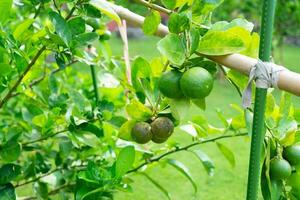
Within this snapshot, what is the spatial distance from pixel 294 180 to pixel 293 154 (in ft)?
0.13

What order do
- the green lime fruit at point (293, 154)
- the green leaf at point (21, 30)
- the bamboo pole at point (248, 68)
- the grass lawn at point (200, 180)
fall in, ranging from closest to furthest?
the bamboo pole at point (248, 68)
the green lime fruit at point (293, 154)
the green leaf at point (21, 30)
the grass lawn at point (200, 180)

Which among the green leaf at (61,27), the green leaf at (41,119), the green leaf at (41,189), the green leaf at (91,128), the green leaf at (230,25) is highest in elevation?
the green leaf at (230,25)

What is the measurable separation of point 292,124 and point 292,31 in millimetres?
5263

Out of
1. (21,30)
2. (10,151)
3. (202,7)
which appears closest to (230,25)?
(202,7)

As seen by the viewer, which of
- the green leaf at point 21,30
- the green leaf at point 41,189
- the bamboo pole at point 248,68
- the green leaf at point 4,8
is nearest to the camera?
the bamboo pole at point 248,68

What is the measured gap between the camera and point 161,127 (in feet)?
2.48

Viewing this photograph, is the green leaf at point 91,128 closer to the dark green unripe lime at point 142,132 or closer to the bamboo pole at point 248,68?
the dark green unripe lime at point 142,132

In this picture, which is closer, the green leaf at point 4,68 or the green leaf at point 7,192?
the green leaf at point 4,68

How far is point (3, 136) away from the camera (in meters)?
1.06

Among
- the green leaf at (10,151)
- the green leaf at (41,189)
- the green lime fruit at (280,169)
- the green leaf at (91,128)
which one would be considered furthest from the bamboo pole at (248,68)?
the green leaf at (41,189)

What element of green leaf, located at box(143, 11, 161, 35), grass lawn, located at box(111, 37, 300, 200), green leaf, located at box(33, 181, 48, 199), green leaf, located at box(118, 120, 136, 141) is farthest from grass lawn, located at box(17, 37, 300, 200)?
green leaf, located at box(143, 11, 161, 35)

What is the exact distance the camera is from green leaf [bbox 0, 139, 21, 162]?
3.28 feet

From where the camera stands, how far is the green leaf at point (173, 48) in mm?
651

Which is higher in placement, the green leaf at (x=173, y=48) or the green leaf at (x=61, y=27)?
the green leaf at (x=173, y=48)
